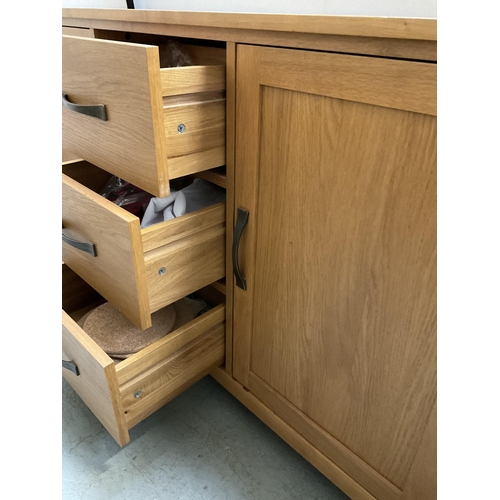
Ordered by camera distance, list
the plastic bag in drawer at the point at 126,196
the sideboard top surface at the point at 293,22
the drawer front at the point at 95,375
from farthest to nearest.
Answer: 1. the plastic bag in drawer at the point at 126,196
2. the drawer front at the point at 95,375
3. the sideboard top surface at the point at 293,22

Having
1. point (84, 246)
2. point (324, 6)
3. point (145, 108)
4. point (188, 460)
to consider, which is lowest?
point (188, 460)

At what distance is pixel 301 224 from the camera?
0.62 meters

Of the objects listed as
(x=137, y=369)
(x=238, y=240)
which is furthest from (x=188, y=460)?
(x=238, y=240)

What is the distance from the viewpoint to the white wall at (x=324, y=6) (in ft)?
2.07

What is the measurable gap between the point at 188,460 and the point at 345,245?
1.91 feet

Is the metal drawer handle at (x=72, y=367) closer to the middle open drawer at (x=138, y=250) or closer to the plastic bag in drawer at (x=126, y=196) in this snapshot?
the middle open drawer at (x=138, y=250)

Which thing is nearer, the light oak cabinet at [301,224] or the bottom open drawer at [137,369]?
the light oak cabinet at [301,224]

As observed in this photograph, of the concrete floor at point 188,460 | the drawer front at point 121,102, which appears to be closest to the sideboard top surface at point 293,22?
the drawer front at point 121,102

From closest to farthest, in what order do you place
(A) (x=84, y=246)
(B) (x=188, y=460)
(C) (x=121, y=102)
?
(C) (x=121, y=102), (A) (x=84, y=246), (B) (x=188, y=460)

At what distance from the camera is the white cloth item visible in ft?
2.52

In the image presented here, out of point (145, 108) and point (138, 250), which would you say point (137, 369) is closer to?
point (138, 250)

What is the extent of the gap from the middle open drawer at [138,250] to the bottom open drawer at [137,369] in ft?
0.25

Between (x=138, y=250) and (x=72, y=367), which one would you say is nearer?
(x=138, y=250)

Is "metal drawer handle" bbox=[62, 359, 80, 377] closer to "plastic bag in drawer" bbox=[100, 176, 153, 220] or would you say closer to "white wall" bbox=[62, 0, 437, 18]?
"plastic bag in drawer" bbox=[100, 176, 153, 220]
